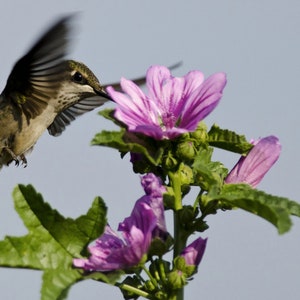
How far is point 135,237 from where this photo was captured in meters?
3.89

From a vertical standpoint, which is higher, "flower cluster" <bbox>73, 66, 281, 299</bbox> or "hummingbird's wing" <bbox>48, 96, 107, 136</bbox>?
"hummingbird's wing" <bbox>48, 96, 107, 136</bbox>

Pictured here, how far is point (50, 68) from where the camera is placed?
6711 mm

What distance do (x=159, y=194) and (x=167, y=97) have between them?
0.79 metres

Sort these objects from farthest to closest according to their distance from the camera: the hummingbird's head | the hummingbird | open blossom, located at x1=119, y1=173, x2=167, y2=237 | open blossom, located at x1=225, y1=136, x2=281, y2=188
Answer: the hummingbird's head < the hummingbird < open blossom, located at x1=225, y1=136, x2=281, y2=188 < open blossom, located at x1=119, y1=173, x2=167, y2=237

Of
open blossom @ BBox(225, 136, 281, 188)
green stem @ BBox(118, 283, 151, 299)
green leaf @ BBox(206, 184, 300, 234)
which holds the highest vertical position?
open blossom @ BBox(225, 136, 281, 188)

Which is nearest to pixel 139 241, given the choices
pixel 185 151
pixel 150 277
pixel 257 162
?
pixel 150 277

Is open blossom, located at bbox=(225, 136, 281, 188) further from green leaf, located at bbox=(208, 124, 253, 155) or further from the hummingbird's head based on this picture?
the hummingbird's head

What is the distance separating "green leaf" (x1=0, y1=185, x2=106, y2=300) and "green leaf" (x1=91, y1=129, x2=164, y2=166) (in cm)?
32

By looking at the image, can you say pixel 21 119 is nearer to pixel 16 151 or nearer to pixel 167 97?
pixel 16 151

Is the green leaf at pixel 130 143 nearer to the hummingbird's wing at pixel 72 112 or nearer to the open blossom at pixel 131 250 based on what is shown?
the open blossom at pixel 131 250

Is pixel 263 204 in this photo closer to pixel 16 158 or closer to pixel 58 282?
pixel 58 282

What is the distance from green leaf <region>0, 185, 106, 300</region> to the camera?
3.85m

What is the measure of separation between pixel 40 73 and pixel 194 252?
137 inches

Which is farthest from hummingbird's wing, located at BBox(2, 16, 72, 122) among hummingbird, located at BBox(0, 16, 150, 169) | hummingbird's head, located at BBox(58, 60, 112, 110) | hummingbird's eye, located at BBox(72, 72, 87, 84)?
hummingbird's eye, located at BBox(72, 72, 87, 84)
